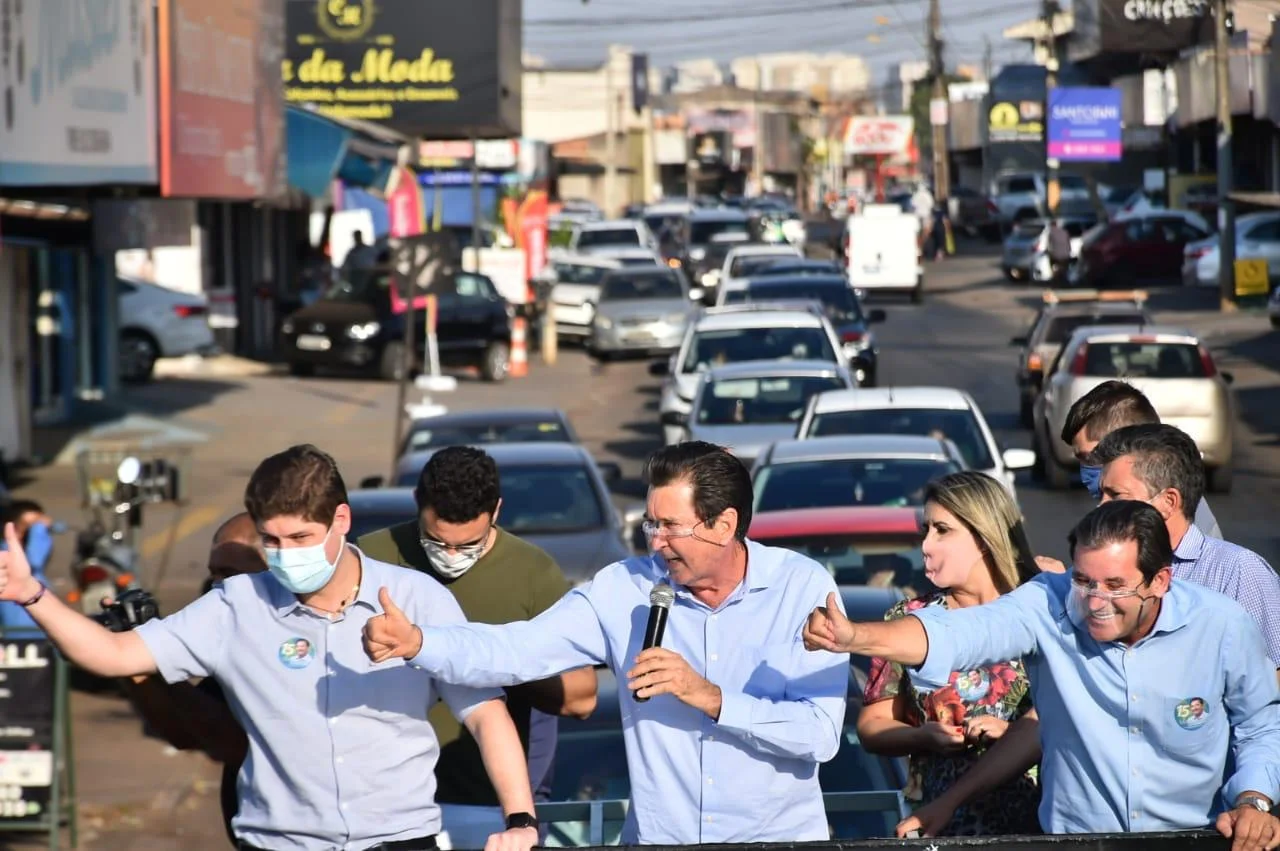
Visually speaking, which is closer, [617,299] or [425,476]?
[425,476]

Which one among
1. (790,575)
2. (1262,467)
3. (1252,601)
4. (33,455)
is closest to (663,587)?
(790,575)

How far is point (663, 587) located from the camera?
13.8ft

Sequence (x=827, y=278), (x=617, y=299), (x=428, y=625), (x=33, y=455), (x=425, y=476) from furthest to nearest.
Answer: (x=617, y=299), (x=827, y=278), (x=33, y=455), (x=425, y=476), (x=428, y=625)

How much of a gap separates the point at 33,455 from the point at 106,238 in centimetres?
261

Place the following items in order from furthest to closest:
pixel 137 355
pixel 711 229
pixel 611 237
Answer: pixel 711 229 → pixel 611 237 → pixel 137 355

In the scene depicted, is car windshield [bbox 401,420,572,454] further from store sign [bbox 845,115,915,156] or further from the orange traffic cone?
store sign [bbox 845,115,915,156]

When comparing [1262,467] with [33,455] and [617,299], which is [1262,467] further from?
[617,299]

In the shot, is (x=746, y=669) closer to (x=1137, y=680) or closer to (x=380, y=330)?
(x=1137, y=680)

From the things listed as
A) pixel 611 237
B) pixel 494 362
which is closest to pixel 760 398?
pixel 494 362

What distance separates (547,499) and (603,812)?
6834 mm

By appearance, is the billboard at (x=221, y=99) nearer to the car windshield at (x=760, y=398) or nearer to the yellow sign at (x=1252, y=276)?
the car windshield at (x=760, y=398)

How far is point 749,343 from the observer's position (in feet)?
68.6

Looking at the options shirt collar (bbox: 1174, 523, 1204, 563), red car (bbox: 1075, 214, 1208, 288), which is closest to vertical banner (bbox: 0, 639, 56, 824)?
shirt collar (bbox: 1174, 523, 1204, 563)

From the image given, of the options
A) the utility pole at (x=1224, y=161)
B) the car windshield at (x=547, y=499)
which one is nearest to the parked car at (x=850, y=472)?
the car windshield at (x=547, y=499)
